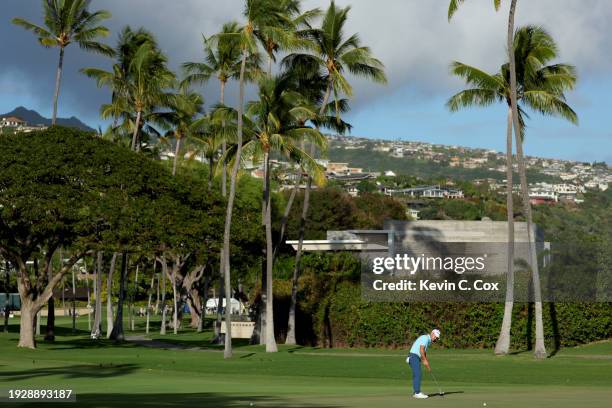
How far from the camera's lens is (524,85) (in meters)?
46.7

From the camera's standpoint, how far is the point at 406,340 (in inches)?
2009

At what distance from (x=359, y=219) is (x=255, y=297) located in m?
59.3

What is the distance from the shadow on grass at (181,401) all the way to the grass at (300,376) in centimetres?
2

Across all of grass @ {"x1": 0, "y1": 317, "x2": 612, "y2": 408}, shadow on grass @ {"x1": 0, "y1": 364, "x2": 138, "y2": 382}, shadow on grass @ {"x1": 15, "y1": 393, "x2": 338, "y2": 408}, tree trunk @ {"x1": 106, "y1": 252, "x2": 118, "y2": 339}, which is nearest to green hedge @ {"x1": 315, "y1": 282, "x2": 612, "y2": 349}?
grass @ {"x1": 0, "y1": 317, "x2": 612, "y2": 408}

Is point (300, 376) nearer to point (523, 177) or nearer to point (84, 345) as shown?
point (523, 177)

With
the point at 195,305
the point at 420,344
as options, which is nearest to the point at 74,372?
the point at 420,344

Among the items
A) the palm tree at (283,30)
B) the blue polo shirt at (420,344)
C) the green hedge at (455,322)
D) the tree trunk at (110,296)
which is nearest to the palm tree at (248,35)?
the palm tree at (283,30)

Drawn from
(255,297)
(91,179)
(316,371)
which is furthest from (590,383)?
(255,297)

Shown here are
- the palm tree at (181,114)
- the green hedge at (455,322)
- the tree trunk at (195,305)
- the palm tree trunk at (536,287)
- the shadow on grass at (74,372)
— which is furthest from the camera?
the tree trunk at (195,305)

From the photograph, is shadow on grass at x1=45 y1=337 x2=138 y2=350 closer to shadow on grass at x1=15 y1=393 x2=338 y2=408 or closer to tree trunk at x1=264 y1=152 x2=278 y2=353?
tree trunk at x1=264 y1=152 x2=278 y2=353

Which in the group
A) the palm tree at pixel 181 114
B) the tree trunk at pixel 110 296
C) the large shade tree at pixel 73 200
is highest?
the palm tree at pixel 181 114

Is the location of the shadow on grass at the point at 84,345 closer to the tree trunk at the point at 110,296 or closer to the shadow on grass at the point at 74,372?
the tree trunk at the point at 110,296

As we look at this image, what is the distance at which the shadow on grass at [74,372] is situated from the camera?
1192 inches

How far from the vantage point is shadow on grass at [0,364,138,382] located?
30.3 m
